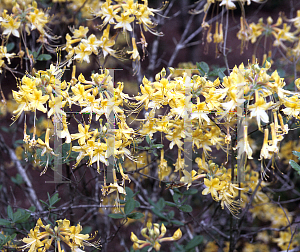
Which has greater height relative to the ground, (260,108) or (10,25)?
(10,25)

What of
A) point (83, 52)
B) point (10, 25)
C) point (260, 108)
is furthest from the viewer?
point (10, 25)

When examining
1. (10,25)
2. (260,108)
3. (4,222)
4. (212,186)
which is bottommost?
(4,222)

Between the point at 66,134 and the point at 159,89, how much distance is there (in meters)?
0.46

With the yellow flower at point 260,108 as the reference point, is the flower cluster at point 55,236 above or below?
below

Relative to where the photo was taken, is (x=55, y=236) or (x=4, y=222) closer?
(x=55, y=236)

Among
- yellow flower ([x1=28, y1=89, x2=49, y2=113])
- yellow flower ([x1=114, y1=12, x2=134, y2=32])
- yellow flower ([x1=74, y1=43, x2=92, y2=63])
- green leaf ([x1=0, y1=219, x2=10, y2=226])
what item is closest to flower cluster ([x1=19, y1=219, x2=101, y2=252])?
green leaf ([x1=0, y1=219, x2=10, y2=226])

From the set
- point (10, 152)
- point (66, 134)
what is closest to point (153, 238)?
point (66, 134)

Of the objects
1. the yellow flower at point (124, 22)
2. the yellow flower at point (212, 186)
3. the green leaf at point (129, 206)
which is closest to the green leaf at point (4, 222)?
the green leaf at point (129, 206)

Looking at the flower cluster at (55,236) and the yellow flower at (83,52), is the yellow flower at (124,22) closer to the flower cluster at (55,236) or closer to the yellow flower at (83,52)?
the yellow flower at (83,52)

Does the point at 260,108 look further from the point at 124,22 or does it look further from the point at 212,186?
the point at 124,22

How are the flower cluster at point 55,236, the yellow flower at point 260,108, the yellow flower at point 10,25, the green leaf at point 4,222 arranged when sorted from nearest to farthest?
the yellow flower at point 260,108, the flower cluster at point 55,236, the green leaf at point 4,222, the yellow flower at point 10,25

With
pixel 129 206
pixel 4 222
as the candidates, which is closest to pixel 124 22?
pixel 129 206

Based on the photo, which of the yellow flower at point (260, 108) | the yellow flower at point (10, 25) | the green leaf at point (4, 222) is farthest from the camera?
the yellow flower at point (10, 25)

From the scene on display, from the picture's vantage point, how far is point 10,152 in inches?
95.5
